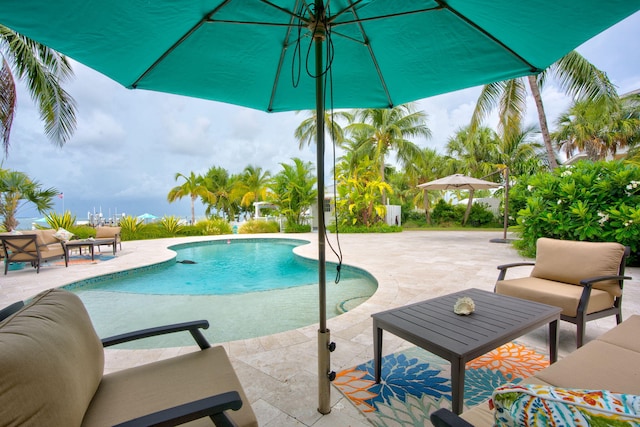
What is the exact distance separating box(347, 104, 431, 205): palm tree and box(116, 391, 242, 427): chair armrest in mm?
14922

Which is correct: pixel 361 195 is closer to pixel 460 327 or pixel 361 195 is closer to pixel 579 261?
pixel 579 261

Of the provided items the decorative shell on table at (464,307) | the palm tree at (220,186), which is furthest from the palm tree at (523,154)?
the palm tree at (220,186)

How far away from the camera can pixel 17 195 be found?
35.6ft

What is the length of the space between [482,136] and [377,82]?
2037 cm

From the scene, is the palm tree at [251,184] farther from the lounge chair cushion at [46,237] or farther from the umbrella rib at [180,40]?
the umbrella rib at [180,40]

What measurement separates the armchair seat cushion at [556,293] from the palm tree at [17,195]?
Result: 14749mm

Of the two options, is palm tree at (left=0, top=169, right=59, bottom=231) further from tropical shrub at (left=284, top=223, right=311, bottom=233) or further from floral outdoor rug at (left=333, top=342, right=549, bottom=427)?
floral outdoor rug at (left=333, top=342, right=549, bottom=427)

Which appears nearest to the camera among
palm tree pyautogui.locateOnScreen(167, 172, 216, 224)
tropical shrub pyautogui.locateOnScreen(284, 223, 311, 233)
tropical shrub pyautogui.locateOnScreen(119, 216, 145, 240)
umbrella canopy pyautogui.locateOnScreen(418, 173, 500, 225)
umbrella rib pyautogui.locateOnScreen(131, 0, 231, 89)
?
umbrella rib pyautogui.locateOnScreen(131, 0, 231, 89)

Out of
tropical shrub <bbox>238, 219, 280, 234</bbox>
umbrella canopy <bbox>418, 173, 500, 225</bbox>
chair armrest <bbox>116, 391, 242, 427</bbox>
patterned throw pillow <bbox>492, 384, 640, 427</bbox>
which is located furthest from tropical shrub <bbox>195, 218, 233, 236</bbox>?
patterned throw pillow <bbox>492, 384, 640, 427</bbox>

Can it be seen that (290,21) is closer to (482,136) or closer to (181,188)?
(482,136)

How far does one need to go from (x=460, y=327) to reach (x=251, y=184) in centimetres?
2492

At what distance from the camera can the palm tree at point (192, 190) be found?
25188 mm

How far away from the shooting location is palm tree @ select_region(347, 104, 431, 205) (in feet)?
51.9

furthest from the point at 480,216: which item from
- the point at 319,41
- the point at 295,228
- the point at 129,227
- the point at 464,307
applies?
the point at 319,41
